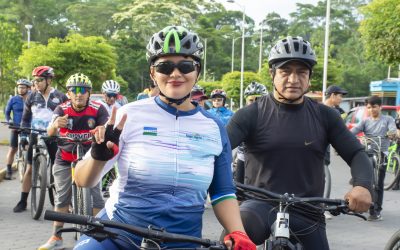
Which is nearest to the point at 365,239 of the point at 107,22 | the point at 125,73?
the point at 125,73

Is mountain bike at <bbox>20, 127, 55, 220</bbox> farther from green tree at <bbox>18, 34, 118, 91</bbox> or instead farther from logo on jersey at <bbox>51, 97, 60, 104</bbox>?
green tree at <bbox>18, 34, 118, 91</bbox>

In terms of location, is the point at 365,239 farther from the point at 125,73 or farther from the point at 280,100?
the point at 125,73

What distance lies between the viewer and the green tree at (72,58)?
88.5ft

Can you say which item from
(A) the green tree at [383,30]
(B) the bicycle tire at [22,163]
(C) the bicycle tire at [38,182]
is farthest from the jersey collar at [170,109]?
(A) the green tree at [383,30]

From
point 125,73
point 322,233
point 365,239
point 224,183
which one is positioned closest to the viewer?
point 224,183

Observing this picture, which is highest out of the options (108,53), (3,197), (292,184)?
(108,53)

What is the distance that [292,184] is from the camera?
3.62m

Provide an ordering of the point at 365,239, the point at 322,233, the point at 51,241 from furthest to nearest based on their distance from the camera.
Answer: the point at 365,239, the point at 51,241, the point at 322,233

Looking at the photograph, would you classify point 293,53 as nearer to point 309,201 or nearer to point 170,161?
point 309,201

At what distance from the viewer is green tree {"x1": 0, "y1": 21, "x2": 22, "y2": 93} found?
1624 inches

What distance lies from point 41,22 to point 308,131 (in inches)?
2892

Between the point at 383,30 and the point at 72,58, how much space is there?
13671mm

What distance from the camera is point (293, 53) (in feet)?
12.1

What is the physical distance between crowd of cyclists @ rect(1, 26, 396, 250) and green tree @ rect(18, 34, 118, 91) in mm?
23992
